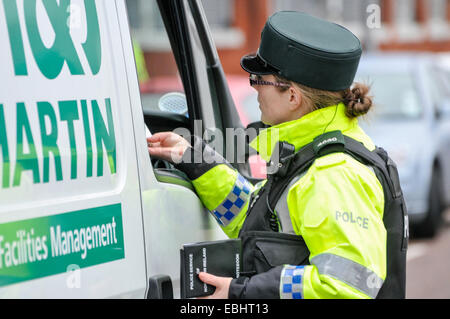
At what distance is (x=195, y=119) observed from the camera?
3209 mm

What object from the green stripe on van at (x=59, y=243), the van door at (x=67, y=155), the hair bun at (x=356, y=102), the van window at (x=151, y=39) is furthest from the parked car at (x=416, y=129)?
the van window at (x=151, y=39)

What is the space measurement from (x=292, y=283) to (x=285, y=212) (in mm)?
240

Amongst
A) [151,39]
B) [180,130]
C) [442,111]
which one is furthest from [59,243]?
[151,39]

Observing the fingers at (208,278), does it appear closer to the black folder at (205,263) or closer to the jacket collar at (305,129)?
the black folder at (205,263)

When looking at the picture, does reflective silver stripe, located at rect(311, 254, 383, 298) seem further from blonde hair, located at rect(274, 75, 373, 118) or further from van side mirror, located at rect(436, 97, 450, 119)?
van side mirror, located at rect(436, 97, 450, 119)

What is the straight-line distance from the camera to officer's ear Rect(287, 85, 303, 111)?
2477mm

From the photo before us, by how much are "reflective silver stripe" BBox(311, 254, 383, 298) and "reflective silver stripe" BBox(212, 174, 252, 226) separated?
70cm

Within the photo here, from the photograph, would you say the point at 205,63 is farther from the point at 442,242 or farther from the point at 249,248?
the point at 442,242

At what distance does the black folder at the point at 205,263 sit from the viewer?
2301 mm

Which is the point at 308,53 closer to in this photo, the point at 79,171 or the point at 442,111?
the point at 79,171

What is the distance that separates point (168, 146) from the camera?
2.87 m

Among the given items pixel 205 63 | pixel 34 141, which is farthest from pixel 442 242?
Answer: pixel 34 141

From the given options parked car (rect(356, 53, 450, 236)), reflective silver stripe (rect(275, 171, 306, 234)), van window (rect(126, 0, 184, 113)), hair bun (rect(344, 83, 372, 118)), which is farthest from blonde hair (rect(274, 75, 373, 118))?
van window (rect(126, 0, 184, 113))

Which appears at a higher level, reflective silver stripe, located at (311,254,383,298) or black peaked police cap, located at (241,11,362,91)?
black peaked police cap, located at (241,11,362,91)
